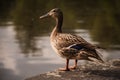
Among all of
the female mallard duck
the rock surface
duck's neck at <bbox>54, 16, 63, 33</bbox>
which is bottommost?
the rock surface

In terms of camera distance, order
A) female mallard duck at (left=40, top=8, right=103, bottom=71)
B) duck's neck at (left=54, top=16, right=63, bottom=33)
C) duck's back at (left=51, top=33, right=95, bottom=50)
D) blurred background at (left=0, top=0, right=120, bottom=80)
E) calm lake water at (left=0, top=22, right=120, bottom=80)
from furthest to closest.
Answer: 1. blurred background at (left=0, top=0, right=120, bottom=80)
2. calm lake water at (left=0, top=22, right=120, bottom=80)
3. duck's neck at (left=54, top=16, right=63, bottom=33)
4. duck's back at (left=51, top=33, right=95, bottom=50)
5. female mallard duck at (left=40, top=8, right=103, bottom=71)

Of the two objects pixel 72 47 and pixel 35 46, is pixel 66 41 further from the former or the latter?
pixel 35 46

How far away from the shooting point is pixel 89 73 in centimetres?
903

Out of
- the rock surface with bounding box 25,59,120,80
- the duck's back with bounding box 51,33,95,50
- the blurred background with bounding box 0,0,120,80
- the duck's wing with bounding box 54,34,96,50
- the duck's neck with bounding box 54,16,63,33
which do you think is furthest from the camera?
the blurred background with bounding box 0,0,120,80

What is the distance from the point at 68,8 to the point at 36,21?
17093mm

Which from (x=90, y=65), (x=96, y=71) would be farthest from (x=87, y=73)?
(x=90, y=65)

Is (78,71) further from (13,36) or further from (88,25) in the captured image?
(88,25)

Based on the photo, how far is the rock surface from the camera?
870 cm

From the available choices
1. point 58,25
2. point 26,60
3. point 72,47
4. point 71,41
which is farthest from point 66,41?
point 26,60

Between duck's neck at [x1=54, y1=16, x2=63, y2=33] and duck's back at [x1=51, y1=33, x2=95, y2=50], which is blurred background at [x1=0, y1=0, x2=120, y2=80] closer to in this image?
duck's neck at [x1=54, y1=16, x2=63, y2=33]

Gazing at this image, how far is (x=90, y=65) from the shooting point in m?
9.94

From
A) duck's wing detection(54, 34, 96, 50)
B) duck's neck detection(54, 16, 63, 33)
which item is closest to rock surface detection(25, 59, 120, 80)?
duck's wing detection(54, 34, 96, 50)

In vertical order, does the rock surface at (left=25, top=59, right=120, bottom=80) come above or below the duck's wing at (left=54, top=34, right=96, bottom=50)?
below

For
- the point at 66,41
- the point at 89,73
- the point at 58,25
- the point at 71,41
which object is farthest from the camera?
the point at 58,25
